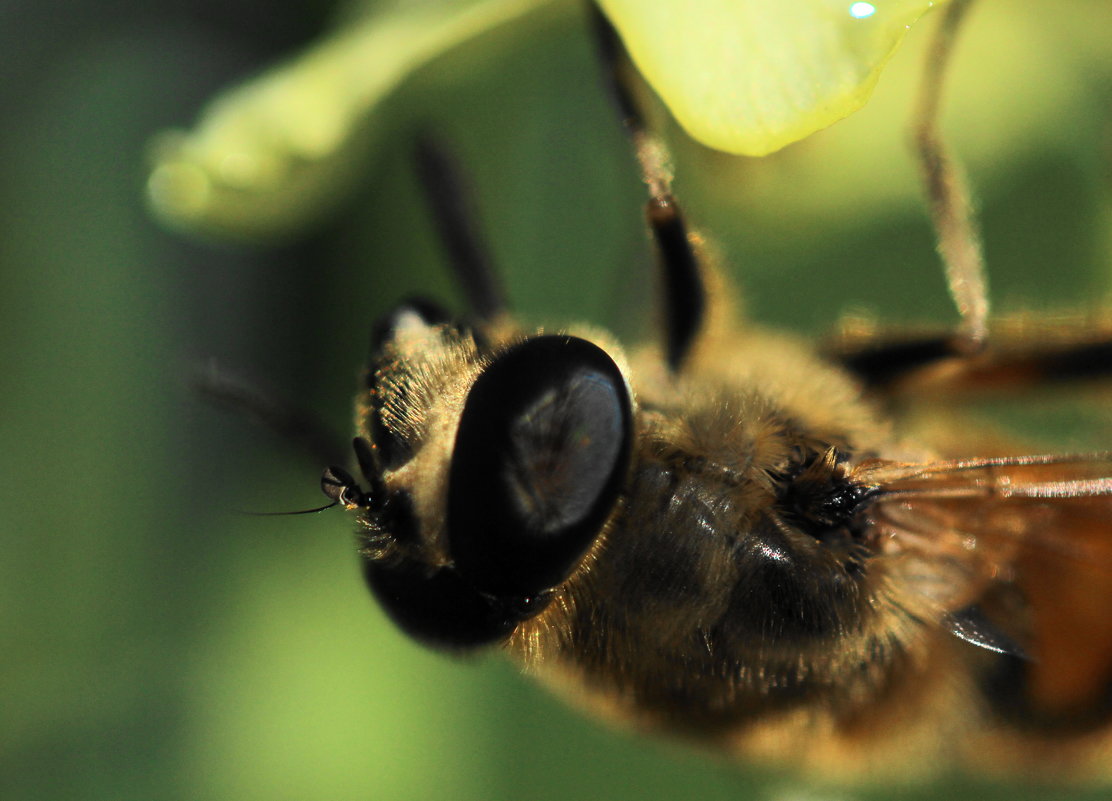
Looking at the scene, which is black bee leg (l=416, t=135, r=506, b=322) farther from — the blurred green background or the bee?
the bee

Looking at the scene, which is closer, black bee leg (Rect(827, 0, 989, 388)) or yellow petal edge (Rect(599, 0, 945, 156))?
yellow petal edge (Rect(599, 0, 945, 156))

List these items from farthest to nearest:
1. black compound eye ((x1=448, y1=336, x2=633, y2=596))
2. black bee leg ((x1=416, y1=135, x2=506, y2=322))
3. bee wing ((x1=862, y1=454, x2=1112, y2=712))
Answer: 1. black bee leg ((x1=416, y1=135, x2=506, y2=322))
2. bee wing ((x1=862, y1=454, x2=1112, y2=712))
3. black compound eye ((x1=448, y1=336, x2=633, y2=596))

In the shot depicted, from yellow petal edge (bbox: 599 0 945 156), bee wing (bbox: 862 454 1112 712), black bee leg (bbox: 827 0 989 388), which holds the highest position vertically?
yellow petal edge (bbox: 599 0 945 156)

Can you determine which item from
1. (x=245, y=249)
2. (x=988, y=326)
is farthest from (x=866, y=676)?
(x=245, y=249)

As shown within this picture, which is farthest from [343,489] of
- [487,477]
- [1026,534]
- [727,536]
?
[1026,534]

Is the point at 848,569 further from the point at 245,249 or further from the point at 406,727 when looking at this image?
the point at 245,249

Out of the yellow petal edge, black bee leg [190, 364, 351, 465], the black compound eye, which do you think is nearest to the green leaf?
black bee leg [190, 364, 351, 465]

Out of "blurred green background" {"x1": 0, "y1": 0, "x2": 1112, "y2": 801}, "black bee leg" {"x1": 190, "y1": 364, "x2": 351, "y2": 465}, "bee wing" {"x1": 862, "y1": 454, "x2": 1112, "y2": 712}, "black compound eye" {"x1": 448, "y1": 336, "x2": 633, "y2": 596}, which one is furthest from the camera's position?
"blurred green background" {"x1": 0, "y1": 0, "x2": 1112, "y2": 801}
